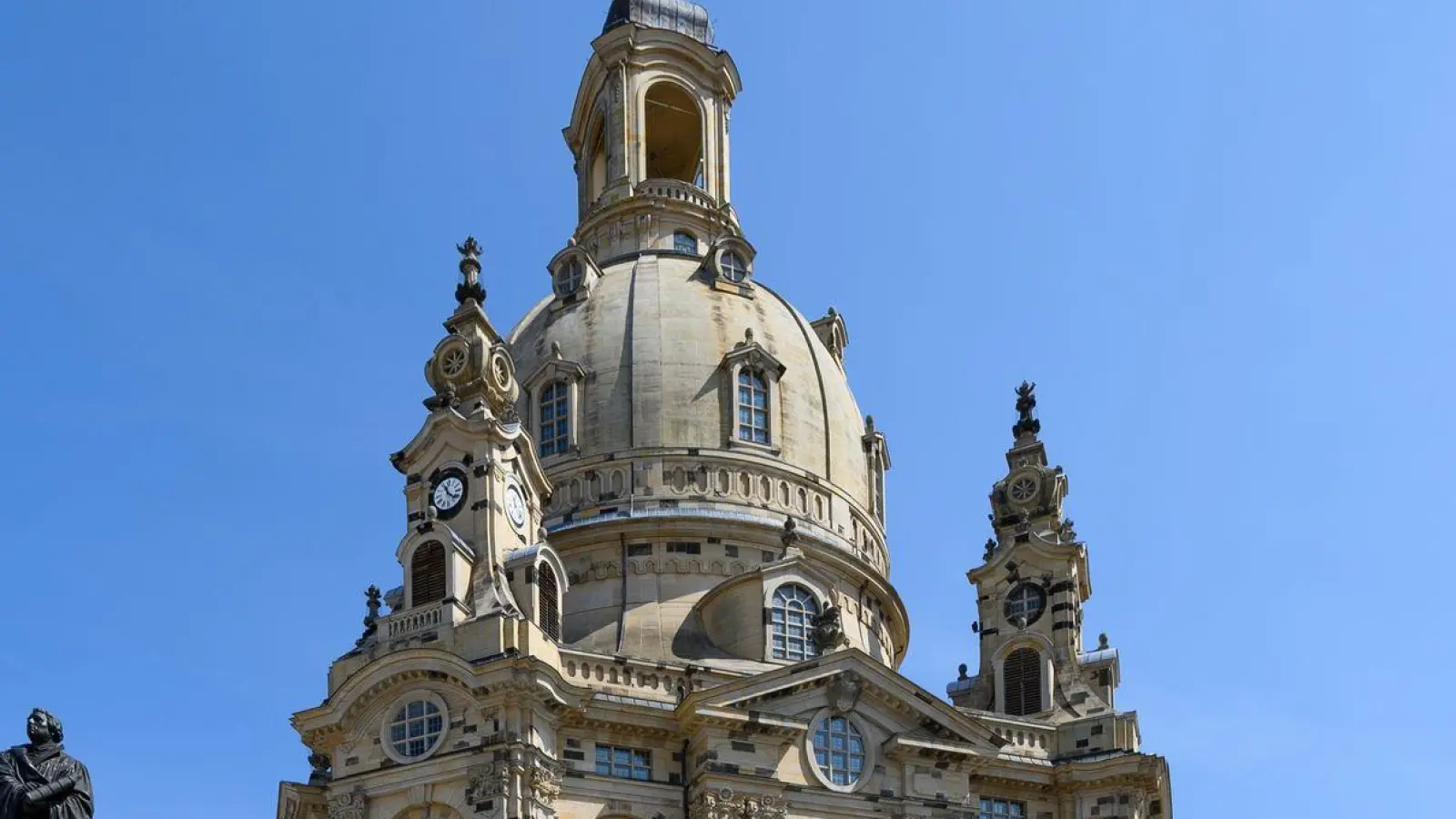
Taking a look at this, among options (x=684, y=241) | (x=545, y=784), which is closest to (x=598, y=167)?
(x=684, y=241)

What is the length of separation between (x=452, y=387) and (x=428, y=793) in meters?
12.8

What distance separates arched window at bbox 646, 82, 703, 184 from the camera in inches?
3418

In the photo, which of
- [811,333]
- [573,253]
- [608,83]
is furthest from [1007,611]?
[608,83]

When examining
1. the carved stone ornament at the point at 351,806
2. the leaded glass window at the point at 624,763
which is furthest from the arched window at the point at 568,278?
the carved stone ornament at the point at 351,806

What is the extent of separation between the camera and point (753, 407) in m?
73.8

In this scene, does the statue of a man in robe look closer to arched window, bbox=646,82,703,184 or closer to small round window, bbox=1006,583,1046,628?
small round window, bbox=1006,583,1046,628

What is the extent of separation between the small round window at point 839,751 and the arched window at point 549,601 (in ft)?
25.2

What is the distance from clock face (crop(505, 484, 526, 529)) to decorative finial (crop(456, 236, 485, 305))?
6415mm

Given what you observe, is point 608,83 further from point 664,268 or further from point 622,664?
point 622,664

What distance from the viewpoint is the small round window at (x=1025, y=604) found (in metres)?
73.2

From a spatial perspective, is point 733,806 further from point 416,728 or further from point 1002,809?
point 1002,809

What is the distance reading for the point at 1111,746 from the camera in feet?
222

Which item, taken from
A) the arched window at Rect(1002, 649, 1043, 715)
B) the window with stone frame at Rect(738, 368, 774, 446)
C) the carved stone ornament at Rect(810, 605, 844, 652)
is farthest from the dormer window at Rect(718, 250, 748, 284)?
the carved stone ornament at Rect(810, 605, 844, 652)

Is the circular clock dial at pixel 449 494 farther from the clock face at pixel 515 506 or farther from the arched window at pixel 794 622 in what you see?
the arched window at pixel 794 622
